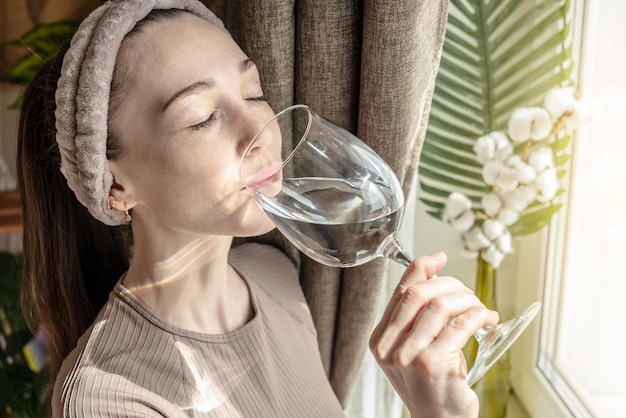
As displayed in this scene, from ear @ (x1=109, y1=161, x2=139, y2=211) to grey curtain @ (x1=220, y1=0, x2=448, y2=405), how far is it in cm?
27

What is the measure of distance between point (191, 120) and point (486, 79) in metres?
0.65

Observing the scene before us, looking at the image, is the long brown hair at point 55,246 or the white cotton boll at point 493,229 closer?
the long brown hair at point 55,246

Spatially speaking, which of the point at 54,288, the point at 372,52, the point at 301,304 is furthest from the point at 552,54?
the point at 54,288

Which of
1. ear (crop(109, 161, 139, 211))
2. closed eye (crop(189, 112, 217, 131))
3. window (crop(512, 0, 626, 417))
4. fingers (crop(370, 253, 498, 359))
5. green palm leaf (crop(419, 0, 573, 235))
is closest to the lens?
fingers (crop(370, 253, 498, 359))

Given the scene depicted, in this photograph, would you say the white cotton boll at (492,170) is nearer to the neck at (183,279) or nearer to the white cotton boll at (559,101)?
the white cotton boll at (559,101)

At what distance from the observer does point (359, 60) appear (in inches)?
42.1

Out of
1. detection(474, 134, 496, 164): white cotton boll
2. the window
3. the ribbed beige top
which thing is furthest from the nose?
the window

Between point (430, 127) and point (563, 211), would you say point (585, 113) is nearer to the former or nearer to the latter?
point (563, 211)

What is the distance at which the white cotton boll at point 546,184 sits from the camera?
118 cm

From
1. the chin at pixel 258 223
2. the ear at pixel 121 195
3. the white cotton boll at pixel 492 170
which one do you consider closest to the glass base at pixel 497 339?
the chin at pixel 258 223

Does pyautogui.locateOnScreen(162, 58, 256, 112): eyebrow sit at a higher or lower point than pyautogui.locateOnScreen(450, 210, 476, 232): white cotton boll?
higher

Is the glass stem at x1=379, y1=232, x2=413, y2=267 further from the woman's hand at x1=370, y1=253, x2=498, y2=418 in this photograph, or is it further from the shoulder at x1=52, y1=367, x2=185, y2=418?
the shoulder at x1=52, y1=367, x2=185, y2=418

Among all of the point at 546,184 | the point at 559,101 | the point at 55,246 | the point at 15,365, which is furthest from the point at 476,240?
the point at 15,365

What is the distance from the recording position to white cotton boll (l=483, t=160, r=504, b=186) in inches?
48.1
